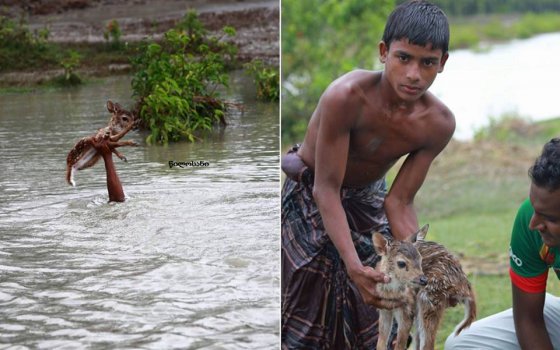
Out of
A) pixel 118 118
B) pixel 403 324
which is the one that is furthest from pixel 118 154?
pixel 403 324

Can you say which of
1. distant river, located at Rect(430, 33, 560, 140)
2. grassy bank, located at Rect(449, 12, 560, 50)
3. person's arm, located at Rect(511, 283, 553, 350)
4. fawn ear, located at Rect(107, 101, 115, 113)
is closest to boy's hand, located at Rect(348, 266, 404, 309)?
person's arm, located at Rect(511, 283, 553, 350)

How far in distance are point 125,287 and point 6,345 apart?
0.44 m

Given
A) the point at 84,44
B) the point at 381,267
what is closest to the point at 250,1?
the point at 84,44

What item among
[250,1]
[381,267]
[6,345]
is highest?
[250,1]

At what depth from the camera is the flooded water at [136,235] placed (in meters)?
3.03

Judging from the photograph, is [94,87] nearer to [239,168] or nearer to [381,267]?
[239,168]

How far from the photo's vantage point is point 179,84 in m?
3.99

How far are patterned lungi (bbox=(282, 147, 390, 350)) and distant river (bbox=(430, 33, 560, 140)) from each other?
3.96 metres

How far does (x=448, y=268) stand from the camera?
2.28 metres

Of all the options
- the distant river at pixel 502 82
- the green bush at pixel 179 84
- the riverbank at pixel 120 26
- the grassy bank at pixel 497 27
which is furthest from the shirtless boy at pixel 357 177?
the grassy bank at pixel 497 27

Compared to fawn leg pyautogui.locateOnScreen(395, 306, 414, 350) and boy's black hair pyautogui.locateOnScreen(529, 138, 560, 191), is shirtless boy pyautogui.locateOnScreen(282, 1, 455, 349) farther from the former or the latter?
boy's black hair pyautogui.locateOnScreen(529, 138, 560, 191)

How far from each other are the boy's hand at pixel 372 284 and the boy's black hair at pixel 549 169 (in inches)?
17.4

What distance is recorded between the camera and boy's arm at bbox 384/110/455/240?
2645mm

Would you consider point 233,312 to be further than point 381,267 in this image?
Yes
